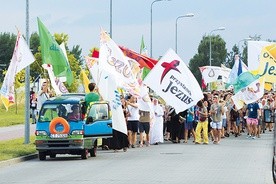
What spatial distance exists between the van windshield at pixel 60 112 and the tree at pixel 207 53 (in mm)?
99605

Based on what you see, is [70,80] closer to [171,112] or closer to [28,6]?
[28,6]

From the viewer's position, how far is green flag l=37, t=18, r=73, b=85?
29.8 m

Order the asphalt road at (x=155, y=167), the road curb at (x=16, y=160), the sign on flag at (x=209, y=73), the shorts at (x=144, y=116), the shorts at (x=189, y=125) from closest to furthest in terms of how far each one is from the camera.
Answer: the asphalt road at (x=155, y=167) → the road curb at (x=16, y=160) → the shorts at (x=144, y=116) → the shorts at (x=189, y=125) → the sign on flag at (x=209, y=73)

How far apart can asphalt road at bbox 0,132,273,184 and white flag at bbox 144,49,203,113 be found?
1.71 m

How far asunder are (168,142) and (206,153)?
7.77 meters

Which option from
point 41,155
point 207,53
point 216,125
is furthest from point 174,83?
point 207,53

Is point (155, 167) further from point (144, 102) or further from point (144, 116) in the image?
point (144, 102)

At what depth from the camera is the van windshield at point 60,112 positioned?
26.0 meters

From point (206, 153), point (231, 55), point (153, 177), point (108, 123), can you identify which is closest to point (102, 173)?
point (153, 177)

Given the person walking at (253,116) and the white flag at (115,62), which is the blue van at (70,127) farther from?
the person walking at (253,116)

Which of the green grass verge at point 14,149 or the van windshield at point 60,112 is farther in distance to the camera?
the van windshield at point 60,112

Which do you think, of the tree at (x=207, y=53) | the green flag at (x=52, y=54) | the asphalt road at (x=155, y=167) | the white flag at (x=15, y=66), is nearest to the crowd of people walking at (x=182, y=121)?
the asphalt road at (x=155, y=167)

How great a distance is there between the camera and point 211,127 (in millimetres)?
35594

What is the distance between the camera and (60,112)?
26.2 meters
